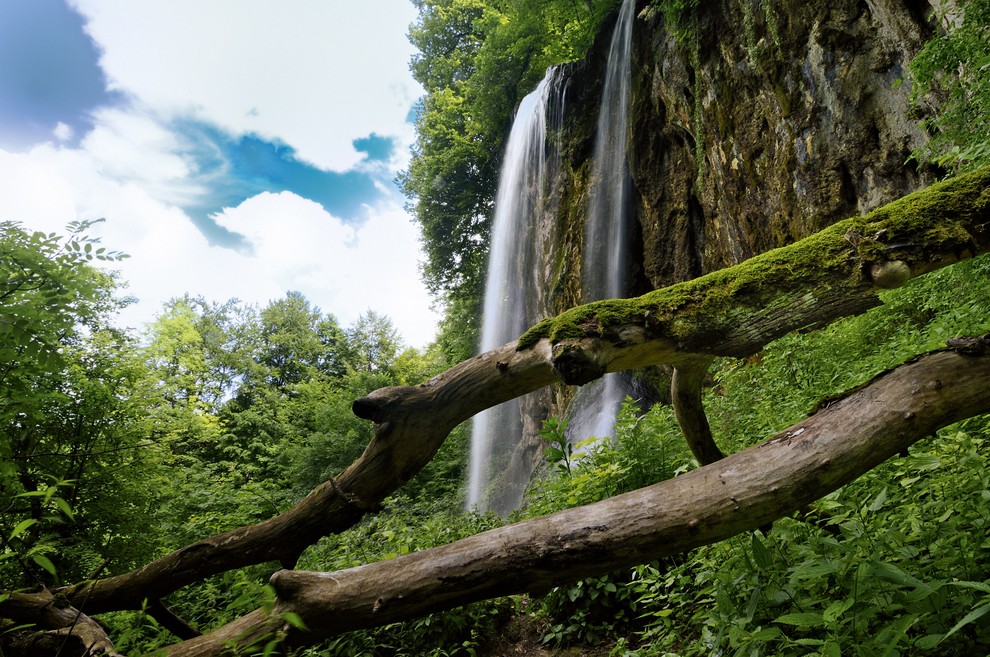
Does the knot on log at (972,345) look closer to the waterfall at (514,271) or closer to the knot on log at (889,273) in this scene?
the knot on log at (889,273)

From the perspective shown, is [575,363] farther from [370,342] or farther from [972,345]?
[370,342]

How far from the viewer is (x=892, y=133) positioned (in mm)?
6680

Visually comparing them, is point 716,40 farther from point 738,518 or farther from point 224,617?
point 224,617

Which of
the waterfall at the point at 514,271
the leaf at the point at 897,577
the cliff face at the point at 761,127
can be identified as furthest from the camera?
the waterfall at the point at 514,271

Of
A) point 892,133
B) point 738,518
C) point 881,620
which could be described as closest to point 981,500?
point 881,620

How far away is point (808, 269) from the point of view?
2422 millimetres

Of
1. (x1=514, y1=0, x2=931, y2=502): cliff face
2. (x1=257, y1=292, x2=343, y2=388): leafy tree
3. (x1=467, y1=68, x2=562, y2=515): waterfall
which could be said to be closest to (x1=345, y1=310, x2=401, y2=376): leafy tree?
(x1=257, y1=292, x2=343, y2=388): leafy tree

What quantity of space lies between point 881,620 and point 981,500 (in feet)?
2.17

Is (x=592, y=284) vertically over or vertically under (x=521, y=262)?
under

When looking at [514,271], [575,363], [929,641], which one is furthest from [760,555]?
[514,271]

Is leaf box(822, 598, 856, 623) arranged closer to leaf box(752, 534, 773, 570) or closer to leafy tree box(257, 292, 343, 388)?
leaf box(752, 534, 773, 570)

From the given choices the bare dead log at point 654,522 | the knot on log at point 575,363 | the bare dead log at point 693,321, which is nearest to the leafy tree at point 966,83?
the bare dead log at point 693,321

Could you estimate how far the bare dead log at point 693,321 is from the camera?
229 centimetres

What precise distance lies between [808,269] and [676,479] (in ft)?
3.73
